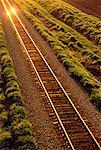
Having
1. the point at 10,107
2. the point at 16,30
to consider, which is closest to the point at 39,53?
the point at 16,30

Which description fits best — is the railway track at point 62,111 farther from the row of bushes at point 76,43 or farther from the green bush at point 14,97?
the row of bushes at point 76,43

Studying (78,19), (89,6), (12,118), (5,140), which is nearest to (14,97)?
(12,118)

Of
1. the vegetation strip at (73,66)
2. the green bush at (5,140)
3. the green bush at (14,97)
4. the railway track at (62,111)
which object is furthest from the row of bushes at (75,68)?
the green bush at (5,140)

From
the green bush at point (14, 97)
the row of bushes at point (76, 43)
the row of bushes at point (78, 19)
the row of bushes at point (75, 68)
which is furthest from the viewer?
the row of bushes at point (78, 19)

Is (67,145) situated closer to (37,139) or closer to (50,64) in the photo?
(37,139)

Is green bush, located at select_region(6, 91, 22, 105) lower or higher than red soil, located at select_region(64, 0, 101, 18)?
lower

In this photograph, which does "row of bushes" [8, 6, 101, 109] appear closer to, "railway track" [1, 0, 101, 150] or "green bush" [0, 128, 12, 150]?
"railway track" [1, 0, 101, 150]

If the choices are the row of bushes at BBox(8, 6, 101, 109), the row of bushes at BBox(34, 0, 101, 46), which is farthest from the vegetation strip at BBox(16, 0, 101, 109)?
the row of bushes at BBox(34, 0, 101, 46)
